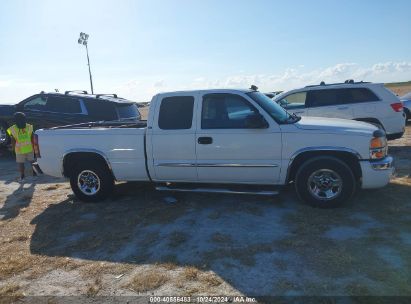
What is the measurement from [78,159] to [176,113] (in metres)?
2.04

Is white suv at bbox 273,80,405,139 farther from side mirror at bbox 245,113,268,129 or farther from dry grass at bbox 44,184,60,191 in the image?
dry grass at bbox 44,184,60,191

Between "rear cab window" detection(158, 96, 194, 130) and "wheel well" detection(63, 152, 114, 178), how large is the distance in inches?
51.1

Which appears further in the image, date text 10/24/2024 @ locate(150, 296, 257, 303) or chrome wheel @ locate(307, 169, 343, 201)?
chrome wheel @ locate(307, 169, 343, 201)

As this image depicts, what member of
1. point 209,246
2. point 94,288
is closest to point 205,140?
point 209,246

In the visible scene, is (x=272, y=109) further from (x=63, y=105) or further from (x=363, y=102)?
(x=63, y=105)

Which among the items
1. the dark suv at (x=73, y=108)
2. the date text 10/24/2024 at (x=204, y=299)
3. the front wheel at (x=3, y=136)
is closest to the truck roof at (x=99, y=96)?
the dark suv at (x=73, y=108)

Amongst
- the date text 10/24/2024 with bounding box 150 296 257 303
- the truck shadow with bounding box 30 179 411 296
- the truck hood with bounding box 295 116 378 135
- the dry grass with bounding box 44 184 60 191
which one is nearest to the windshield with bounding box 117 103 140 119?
the dry grass with bounding box 44 184 60 191

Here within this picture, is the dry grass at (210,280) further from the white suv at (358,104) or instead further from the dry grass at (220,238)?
the white suv at (358,104)

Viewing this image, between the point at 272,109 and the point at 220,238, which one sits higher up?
the point at 272,109

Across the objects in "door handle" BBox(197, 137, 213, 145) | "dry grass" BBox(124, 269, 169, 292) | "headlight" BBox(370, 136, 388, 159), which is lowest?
"dry grass" BBox(124, 269, 169, 292)

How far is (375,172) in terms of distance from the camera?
5.80 metres

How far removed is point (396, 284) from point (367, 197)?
2783 mm

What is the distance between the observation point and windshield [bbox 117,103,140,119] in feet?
37.3

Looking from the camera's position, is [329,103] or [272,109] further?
[329,103]
